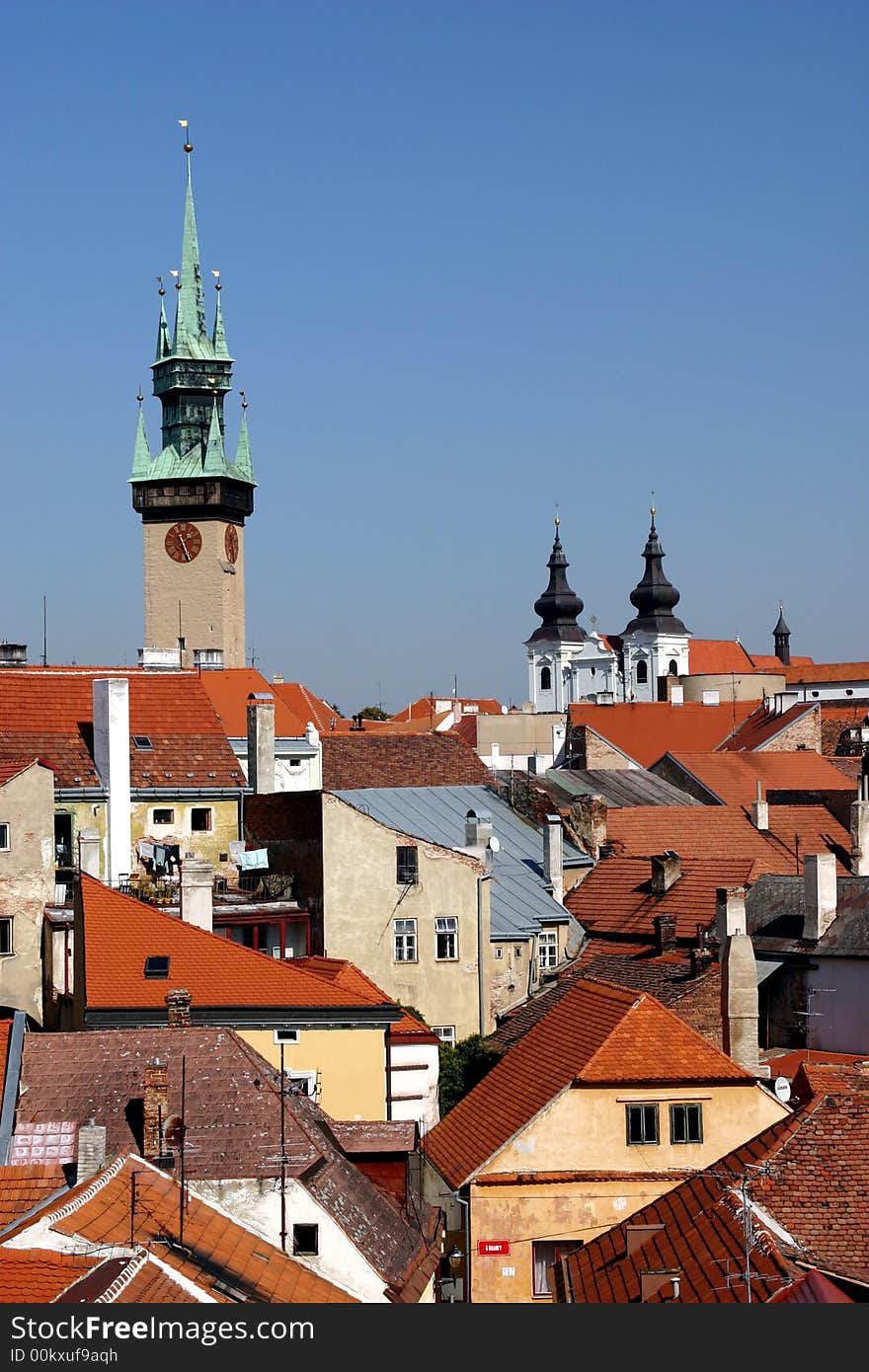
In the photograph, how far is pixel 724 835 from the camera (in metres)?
49.8

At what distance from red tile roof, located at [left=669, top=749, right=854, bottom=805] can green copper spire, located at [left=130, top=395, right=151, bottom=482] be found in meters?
56.2

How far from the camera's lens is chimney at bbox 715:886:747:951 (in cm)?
3228

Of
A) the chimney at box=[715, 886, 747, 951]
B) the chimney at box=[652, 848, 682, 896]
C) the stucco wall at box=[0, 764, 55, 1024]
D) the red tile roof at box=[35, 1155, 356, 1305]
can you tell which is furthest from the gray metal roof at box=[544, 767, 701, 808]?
the red tile roof at box=[35, 1155, 356, 1305]

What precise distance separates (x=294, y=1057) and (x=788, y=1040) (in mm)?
12796

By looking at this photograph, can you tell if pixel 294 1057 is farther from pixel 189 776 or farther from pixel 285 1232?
pixel 189 776

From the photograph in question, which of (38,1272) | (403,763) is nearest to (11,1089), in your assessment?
(38,1272)

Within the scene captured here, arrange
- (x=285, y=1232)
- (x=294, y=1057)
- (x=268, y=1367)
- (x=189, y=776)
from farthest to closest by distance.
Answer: (x=189, y=776), (x=294, y=1057), (x=285, y=1232), (x=268, y=1367)

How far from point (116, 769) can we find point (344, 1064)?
12.5 meters

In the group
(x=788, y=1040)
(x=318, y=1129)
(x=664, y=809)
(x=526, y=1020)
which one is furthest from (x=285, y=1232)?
(x=664, y=809)

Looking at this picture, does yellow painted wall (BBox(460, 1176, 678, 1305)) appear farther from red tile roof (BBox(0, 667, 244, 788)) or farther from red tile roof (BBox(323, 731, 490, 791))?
red tile roof (BBox(323, 731, 490, 791))

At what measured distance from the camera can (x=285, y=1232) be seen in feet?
56.2

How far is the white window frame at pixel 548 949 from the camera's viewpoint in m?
38.9

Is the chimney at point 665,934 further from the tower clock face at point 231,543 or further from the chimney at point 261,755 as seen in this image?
the tower clock face at point 231,543

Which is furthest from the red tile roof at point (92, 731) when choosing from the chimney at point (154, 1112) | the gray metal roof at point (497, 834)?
the chimney at point (154, 1112)
